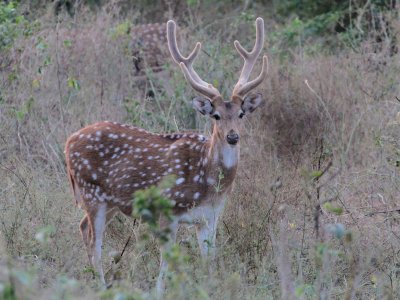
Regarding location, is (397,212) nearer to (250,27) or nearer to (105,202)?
(105,202)

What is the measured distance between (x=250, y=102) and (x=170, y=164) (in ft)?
2.64

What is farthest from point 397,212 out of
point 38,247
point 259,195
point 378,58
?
point 378,58

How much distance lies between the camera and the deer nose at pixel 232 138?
7.66 metres

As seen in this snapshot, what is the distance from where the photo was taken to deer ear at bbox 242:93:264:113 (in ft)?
26.2

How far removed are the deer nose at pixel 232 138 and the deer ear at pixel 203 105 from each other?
0.29 m

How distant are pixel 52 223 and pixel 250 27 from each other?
22.7 feet

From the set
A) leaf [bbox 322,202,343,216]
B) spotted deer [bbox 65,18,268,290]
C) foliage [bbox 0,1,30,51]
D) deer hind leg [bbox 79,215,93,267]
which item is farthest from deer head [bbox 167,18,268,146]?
foliage [bbox 0,1,30,51]

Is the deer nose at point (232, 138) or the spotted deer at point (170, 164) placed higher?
the deer nose at point (232, 138)

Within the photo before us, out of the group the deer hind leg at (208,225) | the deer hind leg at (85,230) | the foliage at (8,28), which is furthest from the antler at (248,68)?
the foliage at (8,28)

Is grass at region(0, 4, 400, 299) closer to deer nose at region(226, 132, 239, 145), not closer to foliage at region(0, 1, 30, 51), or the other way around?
foliage at region(0, 1, 30, 51)

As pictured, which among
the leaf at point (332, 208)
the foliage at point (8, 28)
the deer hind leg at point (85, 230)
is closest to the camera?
the leaf at point (332, 208)

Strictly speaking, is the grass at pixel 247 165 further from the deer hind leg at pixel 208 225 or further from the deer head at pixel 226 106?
the deer head at pixel 226 106

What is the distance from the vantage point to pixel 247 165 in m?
9.16

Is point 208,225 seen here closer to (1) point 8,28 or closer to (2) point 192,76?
(2) point 192,76
